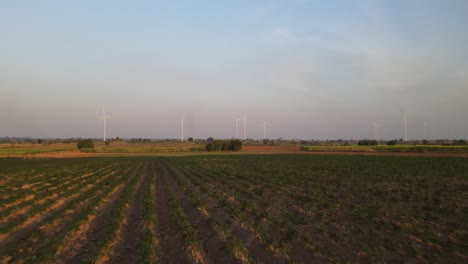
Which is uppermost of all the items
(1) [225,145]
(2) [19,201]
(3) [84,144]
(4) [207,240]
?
(3) [84,144]

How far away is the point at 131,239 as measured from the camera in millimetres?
10812

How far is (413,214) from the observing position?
14.3 metres

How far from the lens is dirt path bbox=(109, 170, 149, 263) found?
8961mm

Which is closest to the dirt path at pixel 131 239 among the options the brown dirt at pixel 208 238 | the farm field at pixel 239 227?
the farm field at pixel 239 227

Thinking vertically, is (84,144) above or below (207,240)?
above

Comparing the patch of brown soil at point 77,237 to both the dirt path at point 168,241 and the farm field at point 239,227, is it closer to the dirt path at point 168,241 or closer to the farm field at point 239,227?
the farm field at point 239,227

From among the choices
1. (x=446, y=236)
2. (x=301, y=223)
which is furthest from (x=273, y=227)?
(x=446, y=236)

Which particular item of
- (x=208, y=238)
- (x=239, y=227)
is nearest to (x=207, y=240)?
(x=208, y=238)

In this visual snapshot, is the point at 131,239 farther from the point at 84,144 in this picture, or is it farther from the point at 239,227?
the point at 84,144

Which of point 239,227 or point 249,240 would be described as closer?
point 249,240

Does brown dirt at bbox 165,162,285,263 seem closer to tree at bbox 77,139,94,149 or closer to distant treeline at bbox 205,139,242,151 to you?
distant treeline at bbox 205,139,242,151

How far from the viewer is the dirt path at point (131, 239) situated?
896 centimetres

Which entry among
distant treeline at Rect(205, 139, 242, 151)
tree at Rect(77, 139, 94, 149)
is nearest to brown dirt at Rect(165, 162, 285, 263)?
distant treeline at Rect(205, 139, 242, 151)

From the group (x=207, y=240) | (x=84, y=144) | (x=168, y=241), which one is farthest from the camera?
(x=84, y=144)
